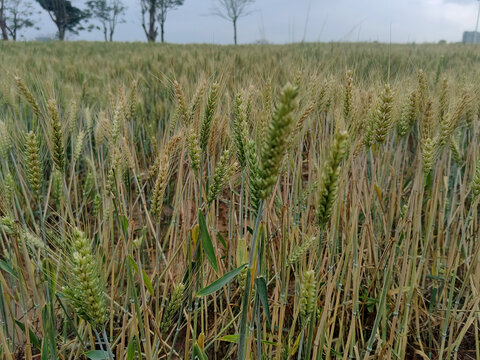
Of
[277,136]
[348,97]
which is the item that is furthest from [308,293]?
[348,97]

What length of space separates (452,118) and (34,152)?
4.30ft

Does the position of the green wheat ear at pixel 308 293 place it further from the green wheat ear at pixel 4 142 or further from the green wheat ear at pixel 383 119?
the green wheat ear at pixel 4 142

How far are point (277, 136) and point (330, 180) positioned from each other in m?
0.14

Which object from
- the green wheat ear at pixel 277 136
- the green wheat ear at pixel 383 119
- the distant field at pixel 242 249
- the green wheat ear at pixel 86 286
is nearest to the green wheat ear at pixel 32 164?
the distant field at pixel 242 249

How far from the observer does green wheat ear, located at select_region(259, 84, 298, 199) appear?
1.72 feet

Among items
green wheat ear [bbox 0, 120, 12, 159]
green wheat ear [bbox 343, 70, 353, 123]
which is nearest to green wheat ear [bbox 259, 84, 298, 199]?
green wheat ear [bbox 343, 70, 353, 123]

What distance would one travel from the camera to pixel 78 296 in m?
0.68

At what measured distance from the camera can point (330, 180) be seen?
621 mm

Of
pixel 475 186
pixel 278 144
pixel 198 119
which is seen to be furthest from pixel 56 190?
pixel 475 186

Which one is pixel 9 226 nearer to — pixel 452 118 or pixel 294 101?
pixel 294 101

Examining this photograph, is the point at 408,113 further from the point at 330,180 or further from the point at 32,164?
the point at 32,164

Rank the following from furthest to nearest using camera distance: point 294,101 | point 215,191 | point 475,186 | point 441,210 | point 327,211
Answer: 1. point 441,210
2. point 475,186
3. point 215,191
4. point 327,211
5. point 294,101

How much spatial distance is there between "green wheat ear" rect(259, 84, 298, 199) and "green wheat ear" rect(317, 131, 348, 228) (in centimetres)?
9

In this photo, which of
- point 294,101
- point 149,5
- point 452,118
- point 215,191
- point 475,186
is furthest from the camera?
point 149,5
